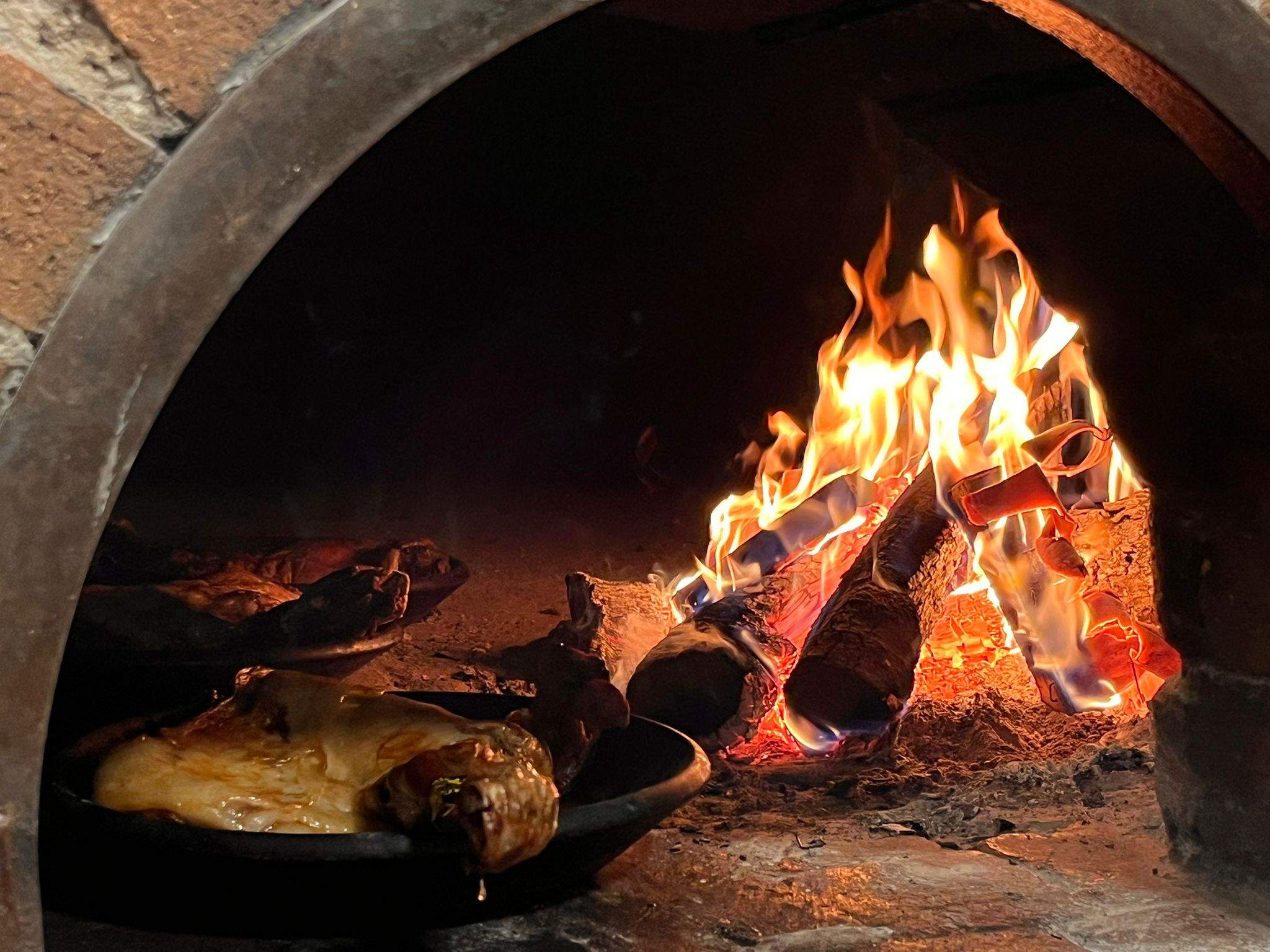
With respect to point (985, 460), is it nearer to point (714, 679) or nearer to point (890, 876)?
point (714, 679)

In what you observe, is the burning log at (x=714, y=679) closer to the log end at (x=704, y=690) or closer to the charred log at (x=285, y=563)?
the log end at (x=704, y=690)

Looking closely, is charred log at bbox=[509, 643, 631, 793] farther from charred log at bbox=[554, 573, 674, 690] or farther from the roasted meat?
charred log at bbox=[554, 573, 674, 690]

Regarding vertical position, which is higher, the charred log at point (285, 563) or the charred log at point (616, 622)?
the charred log at point (285, 563)

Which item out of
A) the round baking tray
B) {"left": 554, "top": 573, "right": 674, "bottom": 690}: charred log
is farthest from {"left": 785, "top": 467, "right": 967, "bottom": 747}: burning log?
the round baking tray

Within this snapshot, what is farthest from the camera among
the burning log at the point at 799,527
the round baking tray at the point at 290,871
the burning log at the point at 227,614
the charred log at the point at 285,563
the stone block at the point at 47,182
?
the burning log at the point at 799,527

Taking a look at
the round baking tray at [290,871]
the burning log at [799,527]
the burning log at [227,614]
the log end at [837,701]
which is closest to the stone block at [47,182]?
the round baking tray at [290,871]

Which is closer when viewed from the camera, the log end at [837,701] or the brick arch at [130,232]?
the brick arch at [130,232]

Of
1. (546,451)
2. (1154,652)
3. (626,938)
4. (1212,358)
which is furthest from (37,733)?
(546,451)
